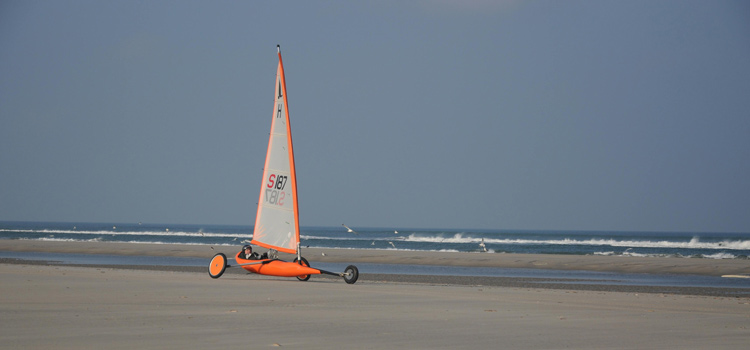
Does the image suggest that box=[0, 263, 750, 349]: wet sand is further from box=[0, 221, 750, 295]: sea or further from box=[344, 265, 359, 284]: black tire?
box=[0, 221, 750, 295]: sea

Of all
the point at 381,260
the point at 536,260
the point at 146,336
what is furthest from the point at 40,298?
the point at 536,260

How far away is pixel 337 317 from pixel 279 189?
35.4 ft

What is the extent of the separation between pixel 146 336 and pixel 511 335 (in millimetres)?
5459

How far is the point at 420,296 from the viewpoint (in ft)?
61.0

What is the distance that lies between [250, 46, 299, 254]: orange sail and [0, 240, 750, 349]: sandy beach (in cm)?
204

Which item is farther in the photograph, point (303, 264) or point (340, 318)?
point (303, 264)

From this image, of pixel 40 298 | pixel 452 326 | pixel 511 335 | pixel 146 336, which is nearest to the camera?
pixel 146 336

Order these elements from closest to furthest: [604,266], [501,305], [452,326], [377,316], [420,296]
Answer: [452,326], [377,316], [501,305], [420,296], [604,266]

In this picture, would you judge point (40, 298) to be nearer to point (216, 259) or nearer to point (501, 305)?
point (216, 259)

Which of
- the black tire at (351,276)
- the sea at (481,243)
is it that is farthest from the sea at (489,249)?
the black tire at (351,276)

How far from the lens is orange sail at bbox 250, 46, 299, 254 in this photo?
2347cm

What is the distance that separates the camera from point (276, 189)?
78.1 feet

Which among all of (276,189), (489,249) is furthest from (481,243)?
(276,189)

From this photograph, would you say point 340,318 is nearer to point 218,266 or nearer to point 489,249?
point 218,266
